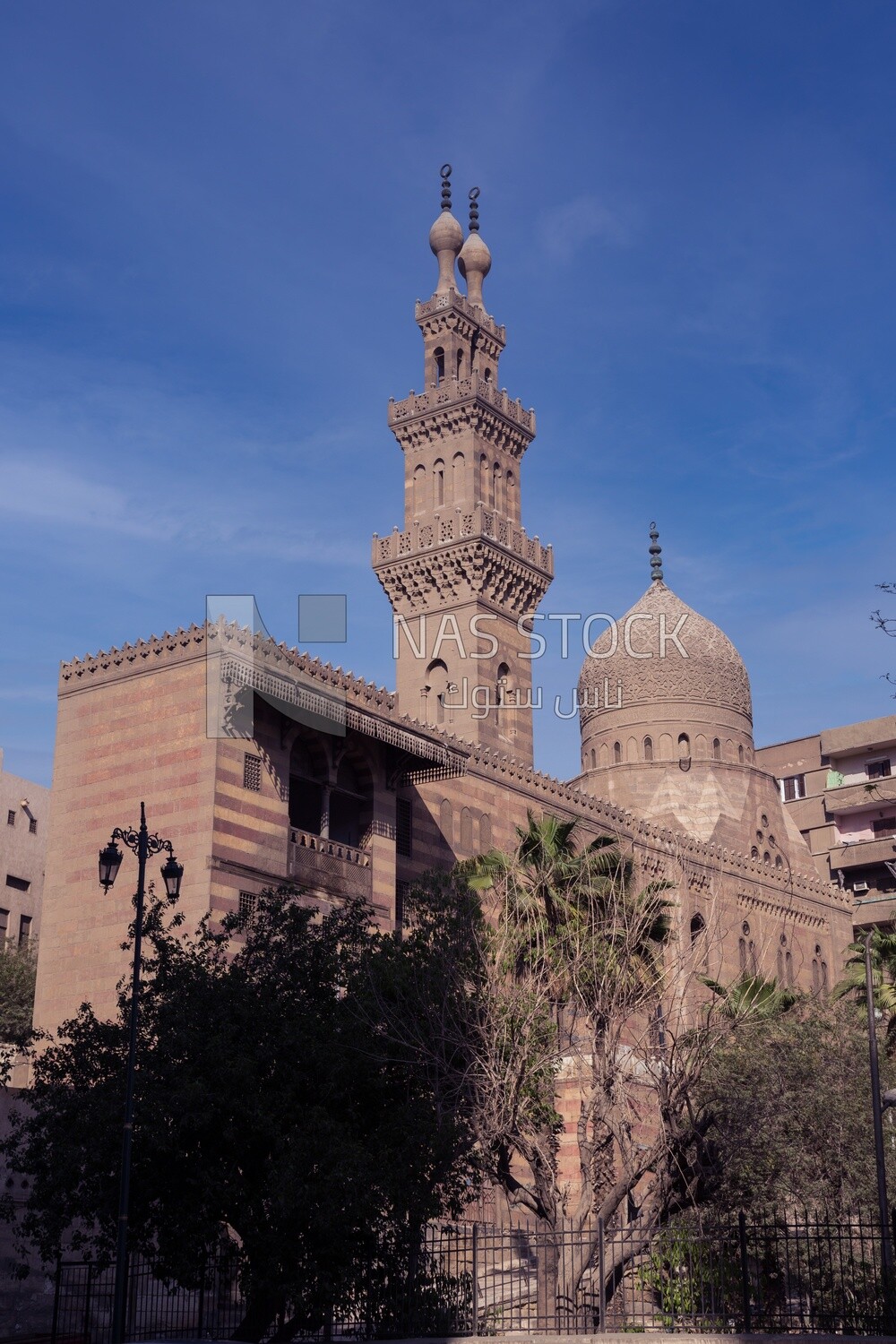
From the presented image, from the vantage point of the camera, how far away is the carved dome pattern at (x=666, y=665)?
53.5m

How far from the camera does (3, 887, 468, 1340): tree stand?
59.3ft

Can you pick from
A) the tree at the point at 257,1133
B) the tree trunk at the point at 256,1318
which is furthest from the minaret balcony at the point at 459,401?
the tree trunk at the point at 256,1318

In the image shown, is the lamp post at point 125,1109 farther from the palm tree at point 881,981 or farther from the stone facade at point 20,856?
the stone facade at point 20,856

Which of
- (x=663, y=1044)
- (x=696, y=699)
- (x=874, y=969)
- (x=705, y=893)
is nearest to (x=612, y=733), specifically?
(x=696, y=699)

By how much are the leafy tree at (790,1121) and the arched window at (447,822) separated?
10.5 m

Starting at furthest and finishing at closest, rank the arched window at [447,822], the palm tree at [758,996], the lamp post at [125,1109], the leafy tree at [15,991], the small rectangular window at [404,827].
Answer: the leafy tree at [15,991], the arched window at [447,822], the small rectangular window at [404,827], the palm tree at [758,996], the lamp post at [125,1109]

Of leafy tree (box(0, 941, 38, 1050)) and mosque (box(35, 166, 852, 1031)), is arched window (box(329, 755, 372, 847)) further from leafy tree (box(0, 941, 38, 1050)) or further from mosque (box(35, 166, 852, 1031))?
leafy tree (box(0, 941, 38, 1050))

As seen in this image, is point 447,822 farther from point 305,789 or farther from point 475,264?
point 475,264

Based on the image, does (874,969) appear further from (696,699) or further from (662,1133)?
(696,699)

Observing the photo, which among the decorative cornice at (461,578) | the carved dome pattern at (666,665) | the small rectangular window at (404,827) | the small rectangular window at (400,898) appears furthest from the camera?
the carved dome pattern at (666,665)

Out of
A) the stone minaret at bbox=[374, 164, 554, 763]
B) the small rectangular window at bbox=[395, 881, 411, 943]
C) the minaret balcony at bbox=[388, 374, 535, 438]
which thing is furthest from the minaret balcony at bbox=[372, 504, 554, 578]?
the small rectangular window at bbox=[395, 881, 411, 943]

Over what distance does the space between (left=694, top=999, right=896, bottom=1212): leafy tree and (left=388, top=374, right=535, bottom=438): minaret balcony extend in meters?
26.3

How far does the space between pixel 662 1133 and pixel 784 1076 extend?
6067 mm

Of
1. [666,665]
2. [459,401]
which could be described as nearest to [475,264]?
[459,401]
